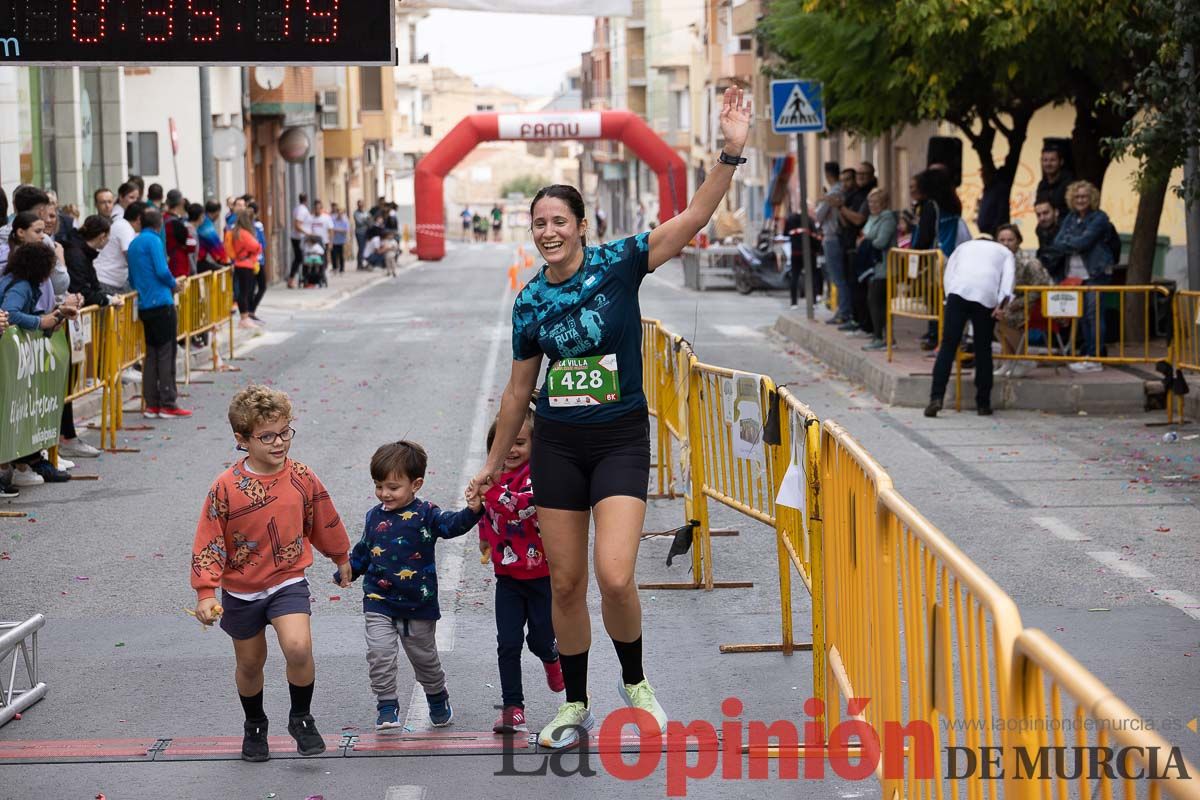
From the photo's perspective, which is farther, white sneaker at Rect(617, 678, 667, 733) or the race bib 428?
white sneaker at Rect(617, 678, 667, 733)

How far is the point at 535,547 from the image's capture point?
631 cm

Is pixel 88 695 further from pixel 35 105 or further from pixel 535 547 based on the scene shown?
pixel 35 105

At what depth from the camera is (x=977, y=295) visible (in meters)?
14.9

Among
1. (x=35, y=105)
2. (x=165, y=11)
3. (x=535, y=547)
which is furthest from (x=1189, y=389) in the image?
(x=35, y=105)

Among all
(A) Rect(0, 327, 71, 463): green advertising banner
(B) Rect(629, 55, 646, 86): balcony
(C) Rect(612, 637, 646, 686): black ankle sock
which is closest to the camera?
(C) Rect(612, 637, 646, 686): black ankle sock

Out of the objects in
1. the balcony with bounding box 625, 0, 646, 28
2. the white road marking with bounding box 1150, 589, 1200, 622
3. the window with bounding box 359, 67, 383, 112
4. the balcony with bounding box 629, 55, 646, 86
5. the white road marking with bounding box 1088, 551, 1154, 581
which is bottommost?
the white road marking with bounding box 1150, 589, 1200, 622

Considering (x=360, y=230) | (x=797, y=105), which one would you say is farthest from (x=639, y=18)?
(x=797, y=105)

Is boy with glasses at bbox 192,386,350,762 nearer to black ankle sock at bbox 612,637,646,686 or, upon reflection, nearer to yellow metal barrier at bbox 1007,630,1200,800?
black ankle sock at bbox 612,637,646,686

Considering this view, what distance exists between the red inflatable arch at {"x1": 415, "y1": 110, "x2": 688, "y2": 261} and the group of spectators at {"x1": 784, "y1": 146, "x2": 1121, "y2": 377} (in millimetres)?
25636

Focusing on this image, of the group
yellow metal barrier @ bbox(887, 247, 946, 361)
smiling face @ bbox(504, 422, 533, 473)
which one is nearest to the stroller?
yellow metal barrier @ bbox(887, 247, 946, 361)

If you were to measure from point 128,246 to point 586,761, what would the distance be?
35.9 feet

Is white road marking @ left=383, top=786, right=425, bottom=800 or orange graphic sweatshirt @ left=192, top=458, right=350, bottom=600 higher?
orange graphic sweatshirt @ left=192, top=458, right=350, bottom=600

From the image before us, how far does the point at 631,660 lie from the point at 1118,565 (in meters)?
3.96

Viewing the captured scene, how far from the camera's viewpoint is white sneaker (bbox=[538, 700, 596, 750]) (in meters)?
6.08
